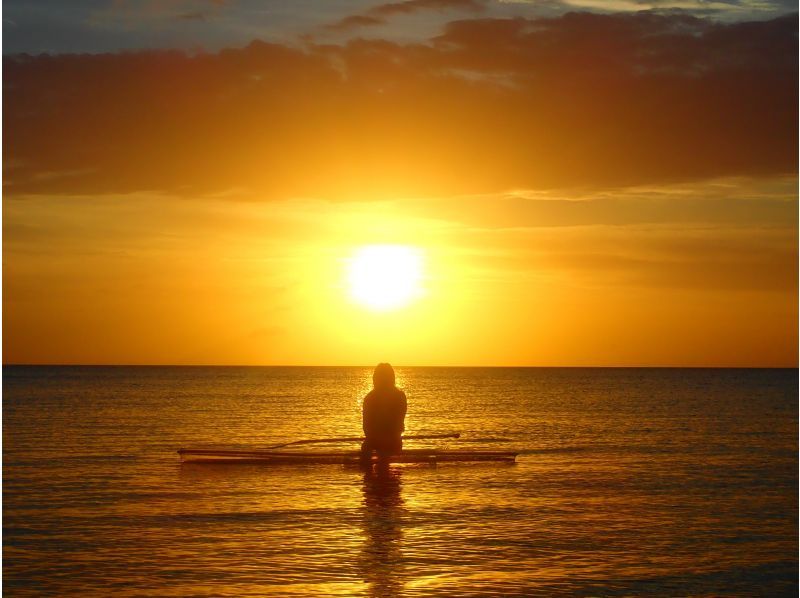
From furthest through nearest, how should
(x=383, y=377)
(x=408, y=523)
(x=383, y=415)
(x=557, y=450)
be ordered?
(x=557, y=450), (x=383, y=415), (x=383, y=377), (x=408, y=523)

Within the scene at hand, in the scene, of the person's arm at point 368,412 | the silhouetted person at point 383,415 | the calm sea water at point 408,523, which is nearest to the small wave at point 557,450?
the calm sea water at point 408,523

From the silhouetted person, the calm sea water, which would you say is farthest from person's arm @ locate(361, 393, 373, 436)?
the calm sea water

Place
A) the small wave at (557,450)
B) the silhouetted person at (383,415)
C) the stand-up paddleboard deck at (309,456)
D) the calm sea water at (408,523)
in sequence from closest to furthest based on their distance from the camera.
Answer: the calm sea water at (408,523) → the silhouetted person at (383,415) → the stand-up paddleboard deck at (309,456) → the small wave at (557,450)

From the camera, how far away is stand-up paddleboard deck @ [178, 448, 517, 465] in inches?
1313

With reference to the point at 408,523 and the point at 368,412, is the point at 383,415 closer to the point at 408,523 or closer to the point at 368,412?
the point at 368,412

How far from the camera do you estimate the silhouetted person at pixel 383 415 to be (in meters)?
30.8

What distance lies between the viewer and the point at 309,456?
112 feet

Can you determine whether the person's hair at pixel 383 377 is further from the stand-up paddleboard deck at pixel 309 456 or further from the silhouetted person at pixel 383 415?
the stand-up paddleboard deck at pixel 309 456

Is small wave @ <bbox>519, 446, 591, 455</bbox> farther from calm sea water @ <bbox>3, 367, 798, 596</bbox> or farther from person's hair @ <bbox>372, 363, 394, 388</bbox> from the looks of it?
person's hair @ <bbox>372, 363, 394, 388</bbox>

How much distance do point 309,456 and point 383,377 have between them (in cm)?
518

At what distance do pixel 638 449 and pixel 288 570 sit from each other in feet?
93.5

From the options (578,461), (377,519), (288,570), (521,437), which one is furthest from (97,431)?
(288,570)

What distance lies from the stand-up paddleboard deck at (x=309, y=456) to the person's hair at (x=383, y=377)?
309 centimetres

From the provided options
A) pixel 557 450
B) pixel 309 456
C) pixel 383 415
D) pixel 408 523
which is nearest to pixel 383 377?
pixel 383 415
